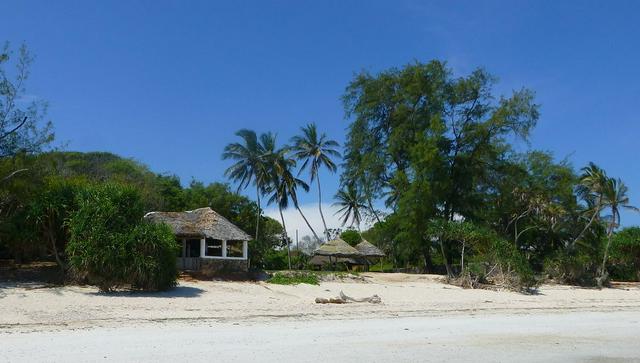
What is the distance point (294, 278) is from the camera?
3212cm

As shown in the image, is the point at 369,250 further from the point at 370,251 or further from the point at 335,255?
the point at 335,255

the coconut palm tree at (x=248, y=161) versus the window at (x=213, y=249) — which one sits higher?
the coconut palm tree at (x=248, y=161)

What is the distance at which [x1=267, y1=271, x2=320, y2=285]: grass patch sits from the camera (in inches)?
1226

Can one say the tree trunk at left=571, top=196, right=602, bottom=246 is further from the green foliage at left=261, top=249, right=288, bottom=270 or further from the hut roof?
the green foliage at left=261, top=249, right=288, bottom=270

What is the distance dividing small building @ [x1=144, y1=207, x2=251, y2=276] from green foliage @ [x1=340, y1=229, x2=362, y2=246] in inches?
1163

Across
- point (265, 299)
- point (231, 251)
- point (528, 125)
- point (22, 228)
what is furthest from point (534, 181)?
point (22, 228)

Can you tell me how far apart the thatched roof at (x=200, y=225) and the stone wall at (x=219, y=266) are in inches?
48.7

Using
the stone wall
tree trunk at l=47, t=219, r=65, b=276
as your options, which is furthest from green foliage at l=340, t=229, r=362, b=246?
tree trunk at l=47, t=219, r=65, b=276

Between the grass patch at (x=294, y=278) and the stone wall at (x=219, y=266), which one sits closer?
the stone wall at (x=219, y=266)

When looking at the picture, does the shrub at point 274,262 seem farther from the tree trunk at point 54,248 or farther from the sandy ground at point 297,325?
the tree trunk at point 54,248

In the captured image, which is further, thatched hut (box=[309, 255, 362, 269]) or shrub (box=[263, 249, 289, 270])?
thatched hut (box=[309, 255, 362, 269])

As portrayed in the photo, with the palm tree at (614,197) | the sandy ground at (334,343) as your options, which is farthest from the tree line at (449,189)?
the sandy ground at (334,343)

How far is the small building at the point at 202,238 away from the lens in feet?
102

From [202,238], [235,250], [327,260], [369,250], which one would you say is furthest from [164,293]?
[369,250]
